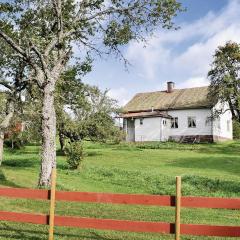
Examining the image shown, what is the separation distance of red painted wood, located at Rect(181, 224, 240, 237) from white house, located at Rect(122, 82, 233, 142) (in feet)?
166

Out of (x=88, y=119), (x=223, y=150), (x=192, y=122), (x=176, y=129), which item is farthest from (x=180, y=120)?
(x=88, y=119)

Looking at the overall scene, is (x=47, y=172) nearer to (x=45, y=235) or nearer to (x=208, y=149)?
(x=45, y=235)

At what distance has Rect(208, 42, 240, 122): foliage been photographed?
58.6m

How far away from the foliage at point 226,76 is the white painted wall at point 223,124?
6.30 feet

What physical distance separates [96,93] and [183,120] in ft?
65.3

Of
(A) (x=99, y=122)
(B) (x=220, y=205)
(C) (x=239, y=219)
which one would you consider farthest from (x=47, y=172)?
(A) (x=99, y=122)

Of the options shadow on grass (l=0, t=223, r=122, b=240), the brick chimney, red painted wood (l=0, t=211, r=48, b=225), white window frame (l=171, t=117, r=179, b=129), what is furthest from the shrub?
the brick chimney

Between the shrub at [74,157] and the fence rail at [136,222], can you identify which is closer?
the fence rail at [136,222]

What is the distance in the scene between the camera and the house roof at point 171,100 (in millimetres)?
63356

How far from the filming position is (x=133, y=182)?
2712 cm

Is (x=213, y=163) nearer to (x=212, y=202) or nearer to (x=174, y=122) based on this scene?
(x=174, y=122)

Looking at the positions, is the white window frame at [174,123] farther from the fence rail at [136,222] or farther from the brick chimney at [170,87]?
the fence rail at [136,222]

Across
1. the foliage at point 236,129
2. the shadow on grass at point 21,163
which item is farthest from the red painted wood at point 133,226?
the foliage at point 236,129

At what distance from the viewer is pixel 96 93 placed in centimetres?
4666
